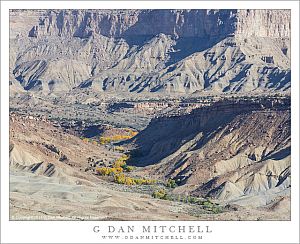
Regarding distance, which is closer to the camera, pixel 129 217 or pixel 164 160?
pixel 129 217

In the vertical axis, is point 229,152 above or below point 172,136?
below

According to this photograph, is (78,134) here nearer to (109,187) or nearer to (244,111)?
(244,111)

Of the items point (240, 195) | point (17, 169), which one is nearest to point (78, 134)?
point (17, 169)

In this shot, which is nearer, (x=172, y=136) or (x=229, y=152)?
(x=229, y=152)

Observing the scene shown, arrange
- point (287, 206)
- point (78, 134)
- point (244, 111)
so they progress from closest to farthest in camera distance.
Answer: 1. point (287, 206)
2. point (244, 111)
3. point (78, 134)

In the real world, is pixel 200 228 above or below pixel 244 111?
below

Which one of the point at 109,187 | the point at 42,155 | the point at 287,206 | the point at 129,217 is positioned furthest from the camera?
the point at 42,155

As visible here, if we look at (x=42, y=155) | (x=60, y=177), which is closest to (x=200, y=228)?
(x=60, y=177)

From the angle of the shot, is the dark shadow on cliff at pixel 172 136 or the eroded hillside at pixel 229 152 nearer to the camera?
the eroded hillside at pixel 229 152

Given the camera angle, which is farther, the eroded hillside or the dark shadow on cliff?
the dark shadow on cliff
